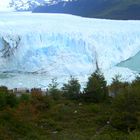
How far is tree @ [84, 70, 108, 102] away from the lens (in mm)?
15617

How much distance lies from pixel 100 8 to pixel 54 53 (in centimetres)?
2204

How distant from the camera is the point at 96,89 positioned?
15672 mm

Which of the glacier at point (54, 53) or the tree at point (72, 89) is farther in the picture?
the glacier at point (54, 53)

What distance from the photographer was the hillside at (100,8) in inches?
1521

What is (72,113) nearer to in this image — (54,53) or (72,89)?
(72,89)

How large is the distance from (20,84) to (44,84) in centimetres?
101

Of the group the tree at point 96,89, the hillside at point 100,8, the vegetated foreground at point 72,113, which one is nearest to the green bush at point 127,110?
the vegetated foreground at point 72,113

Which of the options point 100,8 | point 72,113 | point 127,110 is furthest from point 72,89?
point 100,8

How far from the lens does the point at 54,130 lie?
1098 centimetres

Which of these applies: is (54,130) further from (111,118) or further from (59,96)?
(59,96)

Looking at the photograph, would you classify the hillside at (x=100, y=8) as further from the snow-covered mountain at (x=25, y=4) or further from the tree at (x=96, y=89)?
the tree at (x=96, y=89)

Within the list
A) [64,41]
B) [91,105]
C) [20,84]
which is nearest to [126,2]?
[64,41]

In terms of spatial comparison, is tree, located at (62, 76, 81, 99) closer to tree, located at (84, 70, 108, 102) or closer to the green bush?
tree, located at (84, 70, 108, 102)

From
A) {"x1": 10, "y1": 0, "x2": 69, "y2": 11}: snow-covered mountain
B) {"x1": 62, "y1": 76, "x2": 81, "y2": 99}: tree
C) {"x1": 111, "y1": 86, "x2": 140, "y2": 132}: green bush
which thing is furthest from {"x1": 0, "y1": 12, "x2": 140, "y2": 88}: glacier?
{"x1": 10, "y1": 0, "x2": 69, "y2": 11}: snow-covered mountain
